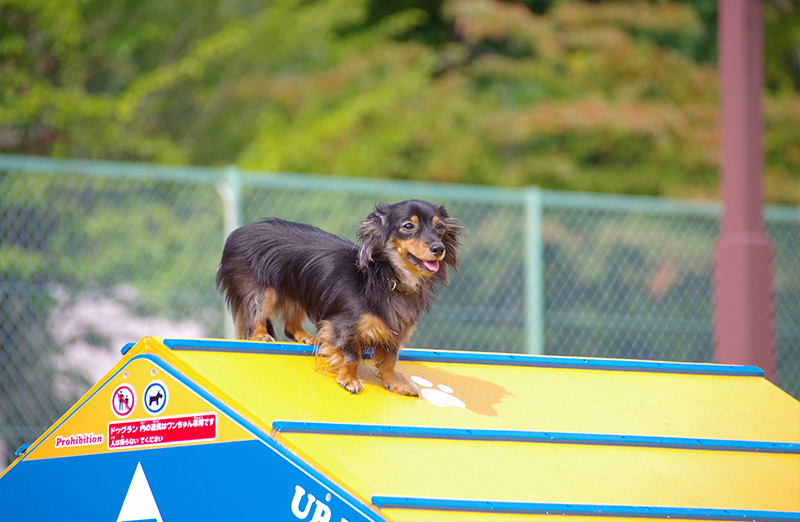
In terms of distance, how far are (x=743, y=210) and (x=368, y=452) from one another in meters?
3.17

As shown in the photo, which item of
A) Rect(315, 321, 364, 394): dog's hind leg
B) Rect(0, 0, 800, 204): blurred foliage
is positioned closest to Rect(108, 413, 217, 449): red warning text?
Rect(315, 321, 364, 394): dog's hind leg

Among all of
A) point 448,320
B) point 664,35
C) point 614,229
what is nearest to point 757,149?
point 614,229

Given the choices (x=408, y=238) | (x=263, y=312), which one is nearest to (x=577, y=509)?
(x=408, y=238)

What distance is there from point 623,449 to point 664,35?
9.64 meters

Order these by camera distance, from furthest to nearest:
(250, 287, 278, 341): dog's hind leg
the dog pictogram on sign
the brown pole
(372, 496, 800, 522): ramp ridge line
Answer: the brown pole
(250, 287, 278, 341): dog's hind leg
the dog pictogram on sign
(372, 496, 800, 522): ramp ridge line

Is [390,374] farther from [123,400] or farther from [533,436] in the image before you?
[123,400]

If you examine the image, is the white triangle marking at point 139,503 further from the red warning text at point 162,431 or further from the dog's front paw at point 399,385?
the dog's front paw at point 399,385

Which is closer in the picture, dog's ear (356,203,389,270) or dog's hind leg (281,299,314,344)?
dog's ear (356,203,389,270)

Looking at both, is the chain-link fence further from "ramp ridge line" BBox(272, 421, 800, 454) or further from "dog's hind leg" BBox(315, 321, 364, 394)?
"ramp ridge line" BBox(272, 421, 800, 454)

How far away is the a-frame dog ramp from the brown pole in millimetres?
1567

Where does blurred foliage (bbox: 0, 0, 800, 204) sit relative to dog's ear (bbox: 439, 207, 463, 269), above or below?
above

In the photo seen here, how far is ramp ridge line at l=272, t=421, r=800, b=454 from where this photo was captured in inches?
116

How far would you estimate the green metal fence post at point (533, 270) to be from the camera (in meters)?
6.59

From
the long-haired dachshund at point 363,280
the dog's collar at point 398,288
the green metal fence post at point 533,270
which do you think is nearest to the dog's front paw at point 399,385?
the long-haired dachshund at point 363,280
